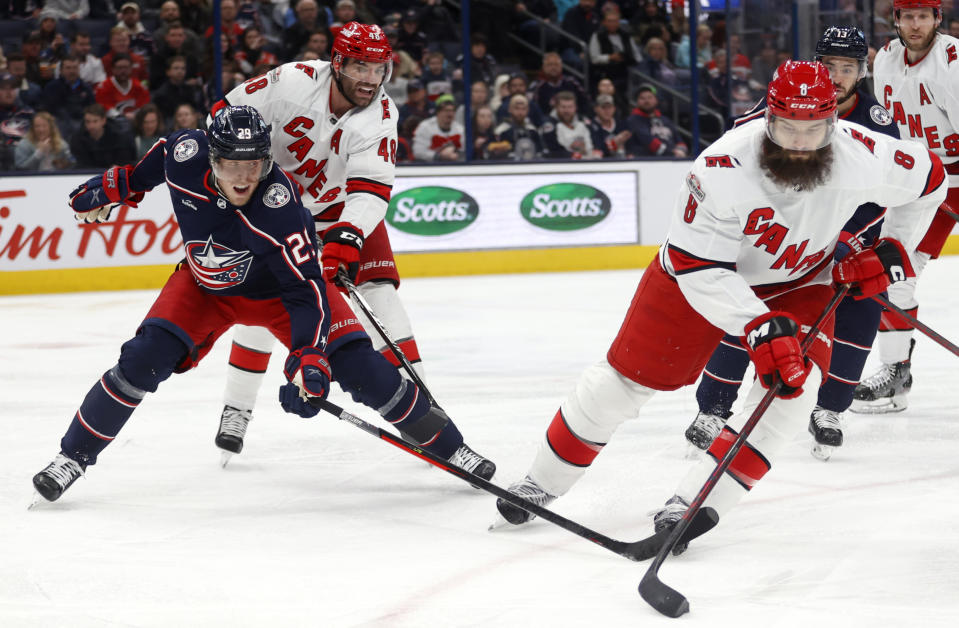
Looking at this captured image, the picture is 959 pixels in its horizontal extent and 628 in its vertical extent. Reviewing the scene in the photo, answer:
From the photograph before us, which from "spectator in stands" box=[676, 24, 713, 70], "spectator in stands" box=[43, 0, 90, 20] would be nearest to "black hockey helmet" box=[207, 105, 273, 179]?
"spectator in stands" box=[43, 0, 90, 20]

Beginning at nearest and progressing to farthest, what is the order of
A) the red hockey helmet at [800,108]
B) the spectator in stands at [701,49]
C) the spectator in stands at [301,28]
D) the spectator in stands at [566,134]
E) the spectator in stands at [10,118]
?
the red hockey helmet at [800,108], the spectator in stands at [10,118], the spectator in stands at [301,28], the spectator in stands at [566,134], the spectator in stands at [701,49]

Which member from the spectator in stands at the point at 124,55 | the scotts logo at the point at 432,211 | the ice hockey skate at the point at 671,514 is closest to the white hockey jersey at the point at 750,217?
the ice hockey skate at the point at 671,514

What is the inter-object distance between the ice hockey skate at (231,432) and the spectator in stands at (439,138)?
4853 mm

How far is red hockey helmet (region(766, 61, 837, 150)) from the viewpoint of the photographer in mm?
2207

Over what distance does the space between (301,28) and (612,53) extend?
7.89 ft

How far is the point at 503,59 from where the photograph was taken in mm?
8758

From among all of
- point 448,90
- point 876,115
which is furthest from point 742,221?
point 448,90

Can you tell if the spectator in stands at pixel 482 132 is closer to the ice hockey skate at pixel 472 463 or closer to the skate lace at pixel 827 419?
the skate lace at pixel 827 419

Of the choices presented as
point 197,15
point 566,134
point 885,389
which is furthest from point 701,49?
point 885,389

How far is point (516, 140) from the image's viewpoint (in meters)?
8.26

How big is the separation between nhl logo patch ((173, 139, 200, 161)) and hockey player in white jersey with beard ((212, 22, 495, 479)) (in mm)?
488

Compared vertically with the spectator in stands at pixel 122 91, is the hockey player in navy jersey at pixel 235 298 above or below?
above

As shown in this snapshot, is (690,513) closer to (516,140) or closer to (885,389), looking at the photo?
(885,389)

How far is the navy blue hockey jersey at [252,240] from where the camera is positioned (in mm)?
2705
